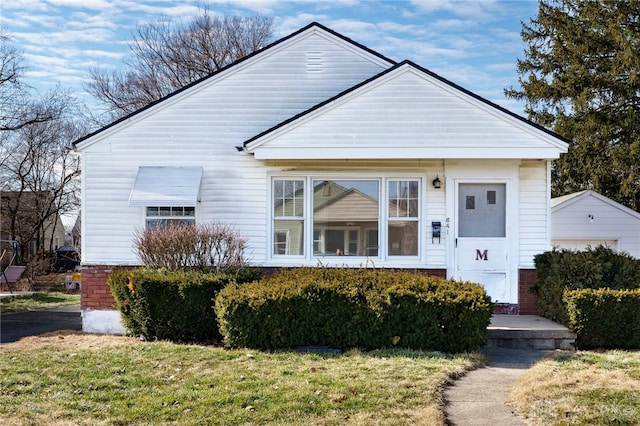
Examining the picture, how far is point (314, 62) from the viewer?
13.2m

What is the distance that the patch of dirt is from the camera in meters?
10.3

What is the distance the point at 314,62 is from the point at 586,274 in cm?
677

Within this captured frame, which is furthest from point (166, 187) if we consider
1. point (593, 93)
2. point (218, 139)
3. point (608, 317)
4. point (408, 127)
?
point (593, 93)

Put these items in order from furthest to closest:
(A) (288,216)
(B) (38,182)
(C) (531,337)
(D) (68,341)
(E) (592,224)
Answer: (B) (38,182) → (E) (592,224) → (A) (288,216) → (D) (68,341) → (C) (531,337)

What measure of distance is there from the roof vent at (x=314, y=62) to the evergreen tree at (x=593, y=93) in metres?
16.7

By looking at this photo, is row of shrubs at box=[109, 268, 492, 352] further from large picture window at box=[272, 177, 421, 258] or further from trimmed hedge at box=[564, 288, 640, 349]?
large picture window at box=[272, 177, 421, 258]

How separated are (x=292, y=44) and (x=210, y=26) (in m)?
25.3

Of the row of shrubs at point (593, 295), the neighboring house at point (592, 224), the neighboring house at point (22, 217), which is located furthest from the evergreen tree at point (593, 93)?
the neighboring house at point (22, 217)

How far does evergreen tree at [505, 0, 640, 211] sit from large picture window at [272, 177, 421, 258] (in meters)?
16.4

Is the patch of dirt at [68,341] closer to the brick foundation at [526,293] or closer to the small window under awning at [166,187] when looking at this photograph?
the small window under awning at [166,187]

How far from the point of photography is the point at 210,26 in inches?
1443

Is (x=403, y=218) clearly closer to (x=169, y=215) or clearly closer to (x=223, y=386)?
(x=169, y=215)

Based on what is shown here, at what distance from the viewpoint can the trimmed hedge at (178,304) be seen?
32.9 feet

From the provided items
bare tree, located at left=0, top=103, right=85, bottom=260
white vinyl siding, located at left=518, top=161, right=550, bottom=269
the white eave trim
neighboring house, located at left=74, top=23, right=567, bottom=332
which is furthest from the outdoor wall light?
bare tree, located at left=0, top=103, right=85, bottom=260
